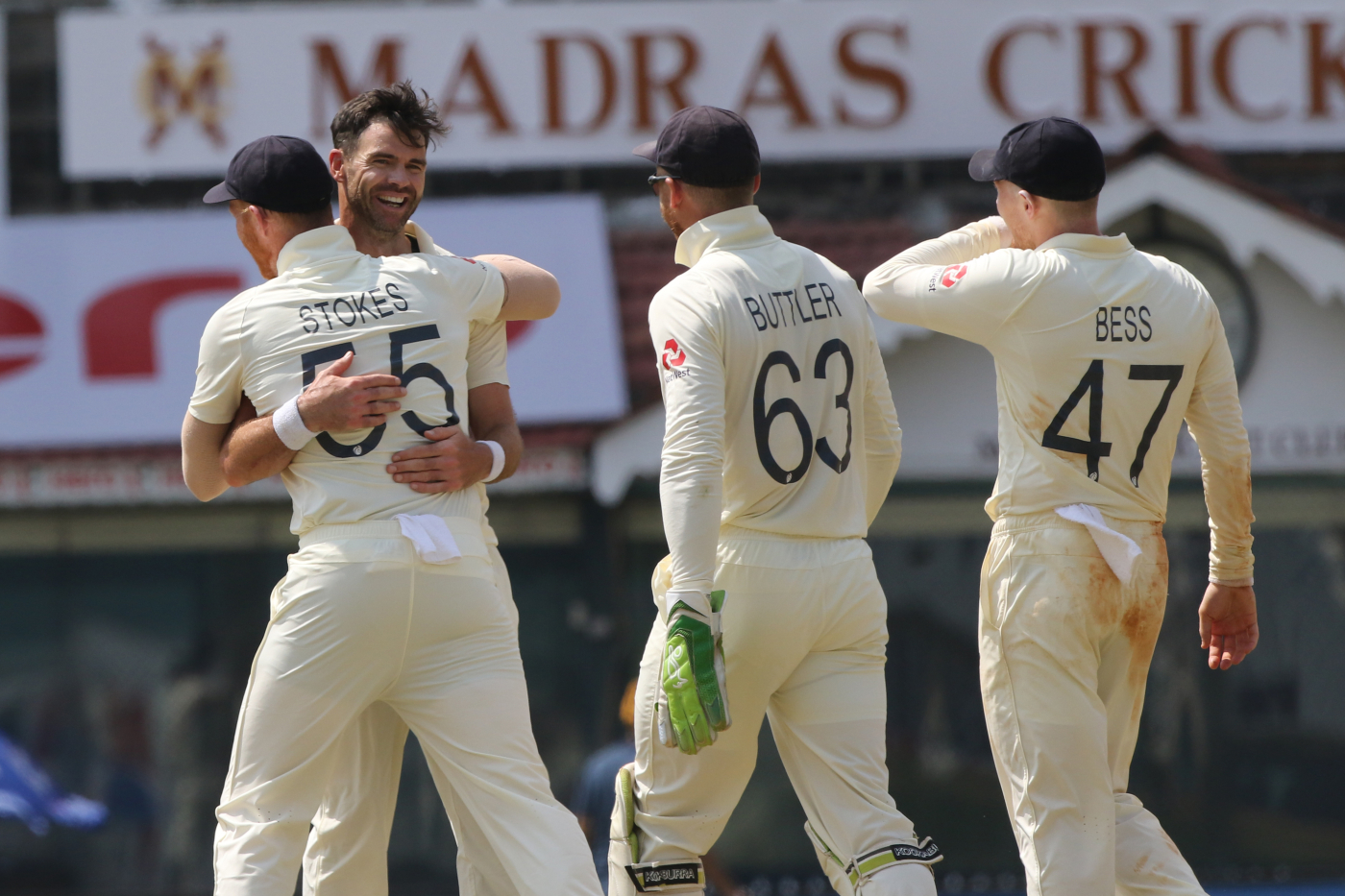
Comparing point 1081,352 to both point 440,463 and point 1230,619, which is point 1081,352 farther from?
point 440,463

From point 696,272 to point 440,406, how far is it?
700mm

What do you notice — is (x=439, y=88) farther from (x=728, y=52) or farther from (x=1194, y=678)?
(x=1194, y=678)

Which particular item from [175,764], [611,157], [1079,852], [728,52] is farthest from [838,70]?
[1079,852]

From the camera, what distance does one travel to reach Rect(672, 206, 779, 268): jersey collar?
4.02m

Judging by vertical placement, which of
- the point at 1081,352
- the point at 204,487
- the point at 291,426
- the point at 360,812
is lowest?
the point at 360,812

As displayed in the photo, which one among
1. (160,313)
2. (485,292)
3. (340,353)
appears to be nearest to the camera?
(340,353)

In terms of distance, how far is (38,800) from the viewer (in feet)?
31.1

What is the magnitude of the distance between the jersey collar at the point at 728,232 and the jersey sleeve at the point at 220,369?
1098mm

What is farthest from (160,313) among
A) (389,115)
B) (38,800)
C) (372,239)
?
(389,115)

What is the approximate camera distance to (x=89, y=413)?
8953mm

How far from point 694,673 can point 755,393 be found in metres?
0.69

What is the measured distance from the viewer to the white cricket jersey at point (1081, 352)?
3994mm

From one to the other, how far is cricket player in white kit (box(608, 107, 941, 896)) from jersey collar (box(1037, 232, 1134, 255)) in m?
0.52

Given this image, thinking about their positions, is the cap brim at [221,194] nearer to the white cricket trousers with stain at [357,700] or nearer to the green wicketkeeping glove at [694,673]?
the white cricket trousers with stain at [357,700]
